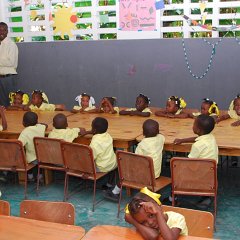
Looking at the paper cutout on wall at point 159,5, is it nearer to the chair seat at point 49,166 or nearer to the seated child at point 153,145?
the seated child at point 153,145

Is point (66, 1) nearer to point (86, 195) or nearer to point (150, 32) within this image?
point (150, 32)

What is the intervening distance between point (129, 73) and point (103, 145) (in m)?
3.34

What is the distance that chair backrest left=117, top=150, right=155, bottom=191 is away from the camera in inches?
159

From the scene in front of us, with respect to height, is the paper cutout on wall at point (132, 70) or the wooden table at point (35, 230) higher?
the paper cutout on wall at point (132, 70)

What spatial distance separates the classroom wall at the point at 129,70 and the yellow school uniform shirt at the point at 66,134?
9.41 ft

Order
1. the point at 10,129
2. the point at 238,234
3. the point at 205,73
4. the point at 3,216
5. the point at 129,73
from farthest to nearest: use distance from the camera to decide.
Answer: the point at 129,73 < the point at 205,73 < the point at 10,129 < the point at 238,234 < the point at 3,216

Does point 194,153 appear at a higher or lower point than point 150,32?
lower

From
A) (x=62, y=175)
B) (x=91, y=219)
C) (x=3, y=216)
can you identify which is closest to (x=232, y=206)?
(x=91, y=219)

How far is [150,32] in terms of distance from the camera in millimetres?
7562

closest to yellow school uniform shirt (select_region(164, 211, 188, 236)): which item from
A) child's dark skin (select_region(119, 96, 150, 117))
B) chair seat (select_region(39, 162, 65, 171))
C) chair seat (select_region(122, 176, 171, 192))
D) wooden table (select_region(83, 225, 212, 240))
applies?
wooden table (select_region(83, 225, 212, 240))

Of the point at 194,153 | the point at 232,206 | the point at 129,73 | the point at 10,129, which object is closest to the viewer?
the point at 194,153

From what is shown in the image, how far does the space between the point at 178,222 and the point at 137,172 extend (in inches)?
61.3

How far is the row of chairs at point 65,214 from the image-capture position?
8.99 feet

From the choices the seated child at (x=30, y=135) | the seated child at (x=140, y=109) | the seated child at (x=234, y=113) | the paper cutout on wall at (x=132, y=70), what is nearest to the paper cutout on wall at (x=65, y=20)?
the paper cutout on wall at (x=132, y=70)
